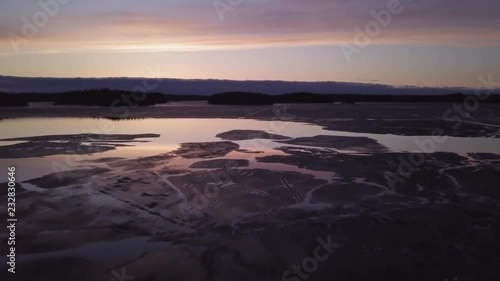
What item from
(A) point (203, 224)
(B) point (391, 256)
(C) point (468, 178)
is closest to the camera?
(B) point (391, 256)

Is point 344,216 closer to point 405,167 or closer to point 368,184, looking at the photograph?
point 368,184

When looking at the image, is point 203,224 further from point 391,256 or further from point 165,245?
point 391,256

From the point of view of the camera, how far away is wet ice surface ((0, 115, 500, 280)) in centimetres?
462

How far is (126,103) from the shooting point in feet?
162

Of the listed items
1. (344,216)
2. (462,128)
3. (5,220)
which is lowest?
(5,220)

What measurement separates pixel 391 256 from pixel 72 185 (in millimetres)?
6174

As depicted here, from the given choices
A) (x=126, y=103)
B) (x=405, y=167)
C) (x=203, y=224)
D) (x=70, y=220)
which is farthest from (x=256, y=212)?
(x=126, y=103)

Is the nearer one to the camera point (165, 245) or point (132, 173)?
point (165, 245)

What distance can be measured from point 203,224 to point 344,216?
7.02 feet

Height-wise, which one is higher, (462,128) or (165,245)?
(462,128)

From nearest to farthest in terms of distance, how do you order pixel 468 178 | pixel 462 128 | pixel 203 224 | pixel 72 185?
1. pixel 203 224
2. pixel 72 185
3. pixel 468 178
4. pixel 462 128

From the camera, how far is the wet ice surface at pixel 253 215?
4625 mm

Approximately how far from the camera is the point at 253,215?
6.41 metres

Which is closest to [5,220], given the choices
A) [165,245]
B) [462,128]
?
[165,245]
